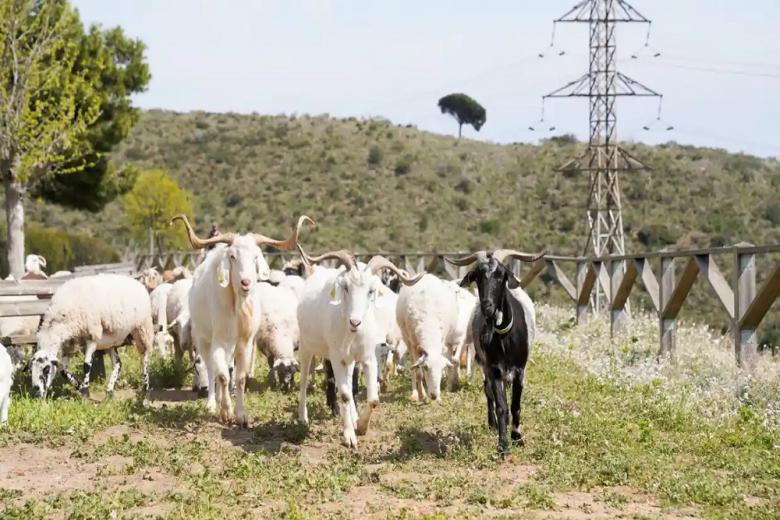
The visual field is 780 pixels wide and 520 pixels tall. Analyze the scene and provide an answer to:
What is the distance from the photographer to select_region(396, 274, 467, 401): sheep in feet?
41.5

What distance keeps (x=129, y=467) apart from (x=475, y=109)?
90627 mm

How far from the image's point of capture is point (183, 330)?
49.2 ft

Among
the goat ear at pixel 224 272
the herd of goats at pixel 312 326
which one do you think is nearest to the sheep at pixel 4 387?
the herd of goats at pixel 312 326

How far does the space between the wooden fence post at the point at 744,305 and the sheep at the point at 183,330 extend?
669 cm

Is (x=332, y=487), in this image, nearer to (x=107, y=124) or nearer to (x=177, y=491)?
(x=177, y=491)

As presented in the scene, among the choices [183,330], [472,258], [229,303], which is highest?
[472,258]

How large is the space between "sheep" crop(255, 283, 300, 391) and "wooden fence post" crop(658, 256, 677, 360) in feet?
17.0

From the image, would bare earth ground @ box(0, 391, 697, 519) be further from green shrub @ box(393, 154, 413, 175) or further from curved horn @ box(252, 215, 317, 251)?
green shrub @ box(393, 154, 413, 175)

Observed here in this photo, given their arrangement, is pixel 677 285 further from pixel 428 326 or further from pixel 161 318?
pixel 161 318

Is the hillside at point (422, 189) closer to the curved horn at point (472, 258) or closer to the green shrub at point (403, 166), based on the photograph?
the green shrub at point (403, 166)

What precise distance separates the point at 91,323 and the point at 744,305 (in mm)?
7938

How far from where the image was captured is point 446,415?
38.5 feet

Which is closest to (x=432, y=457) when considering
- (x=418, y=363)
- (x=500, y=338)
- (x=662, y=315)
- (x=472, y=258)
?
(x=500, y=338)

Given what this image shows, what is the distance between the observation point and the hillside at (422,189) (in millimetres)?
55531
